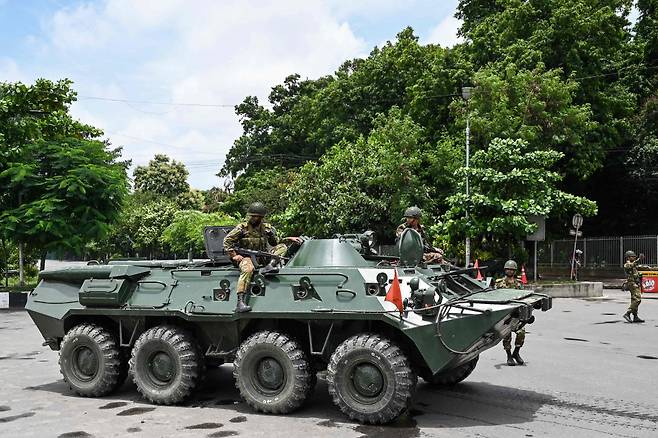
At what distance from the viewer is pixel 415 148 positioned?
27.9 metres

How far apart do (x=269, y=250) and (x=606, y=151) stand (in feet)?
83.0

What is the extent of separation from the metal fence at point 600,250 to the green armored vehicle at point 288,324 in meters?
22.9

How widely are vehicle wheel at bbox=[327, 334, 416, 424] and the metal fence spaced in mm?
25094

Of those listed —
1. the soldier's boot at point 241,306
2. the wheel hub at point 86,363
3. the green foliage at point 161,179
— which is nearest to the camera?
the soldier's boot at point 241,306

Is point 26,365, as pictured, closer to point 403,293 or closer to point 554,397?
point 403,293

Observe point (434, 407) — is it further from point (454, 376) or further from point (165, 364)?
point (165, 364)

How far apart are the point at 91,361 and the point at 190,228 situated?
99.3 feet

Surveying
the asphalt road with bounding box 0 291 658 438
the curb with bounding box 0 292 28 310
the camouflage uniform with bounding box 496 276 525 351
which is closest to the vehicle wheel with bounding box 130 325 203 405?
the asphalt road with bounding box 0 291 658 438

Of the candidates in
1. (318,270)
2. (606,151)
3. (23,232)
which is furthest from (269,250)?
(606,151)

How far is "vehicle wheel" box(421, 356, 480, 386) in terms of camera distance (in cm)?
850

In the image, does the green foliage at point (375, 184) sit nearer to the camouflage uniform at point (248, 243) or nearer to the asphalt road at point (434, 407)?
the asphalt road at point (434, 407)

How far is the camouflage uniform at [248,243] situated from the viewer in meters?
7.59

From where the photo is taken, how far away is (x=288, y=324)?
7590 mm

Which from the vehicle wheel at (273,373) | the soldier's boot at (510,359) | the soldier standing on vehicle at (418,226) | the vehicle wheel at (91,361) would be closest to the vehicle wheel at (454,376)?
the soldier standing on vehicle at (418,226)
